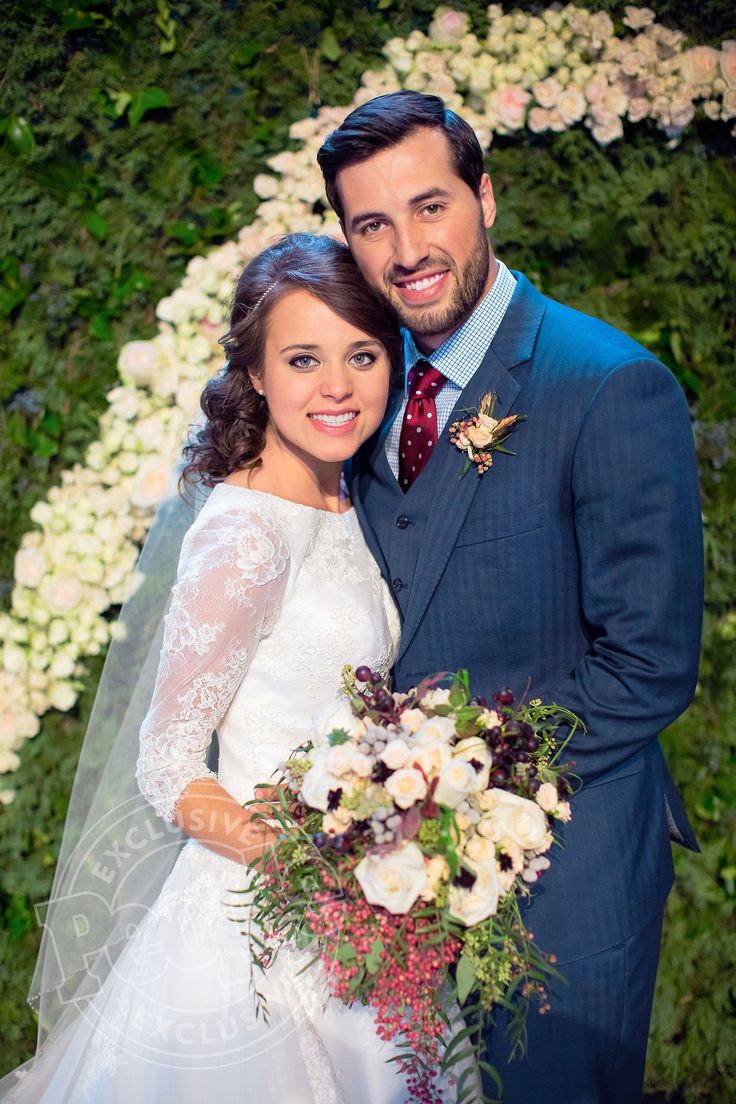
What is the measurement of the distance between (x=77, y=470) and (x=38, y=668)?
2.32 feet

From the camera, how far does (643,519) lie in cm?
226

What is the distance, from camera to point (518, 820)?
6.15 ft

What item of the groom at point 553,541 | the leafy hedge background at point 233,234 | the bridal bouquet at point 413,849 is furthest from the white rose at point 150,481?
the bridal bouquet at point 413,849

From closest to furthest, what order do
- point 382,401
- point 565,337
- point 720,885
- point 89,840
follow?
point 565,337 → point 382,401 → point 89,840 → point 720,885

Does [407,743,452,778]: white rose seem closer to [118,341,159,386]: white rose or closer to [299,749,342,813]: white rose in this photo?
[299,749,342,813]: white rose

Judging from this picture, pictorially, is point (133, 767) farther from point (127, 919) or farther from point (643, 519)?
point (643, 519)

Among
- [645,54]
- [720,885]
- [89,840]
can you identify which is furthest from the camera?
[720,885]

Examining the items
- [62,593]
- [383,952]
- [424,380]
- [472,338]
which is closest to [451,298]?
[472,338]

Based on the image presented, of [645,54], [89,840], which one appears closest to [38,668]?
[89,840]

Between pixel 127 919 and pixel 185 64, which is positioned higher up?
pixel 185 64

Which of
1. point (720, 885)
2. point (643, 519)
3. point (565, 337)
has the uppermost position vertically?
point (565, 337)

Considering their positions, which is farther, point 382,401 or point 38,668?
point 38,668

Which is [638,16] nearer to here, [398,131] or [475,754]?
[398,131]

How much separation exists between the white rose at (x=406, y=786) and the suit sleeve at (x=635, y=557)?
24.2 inches
